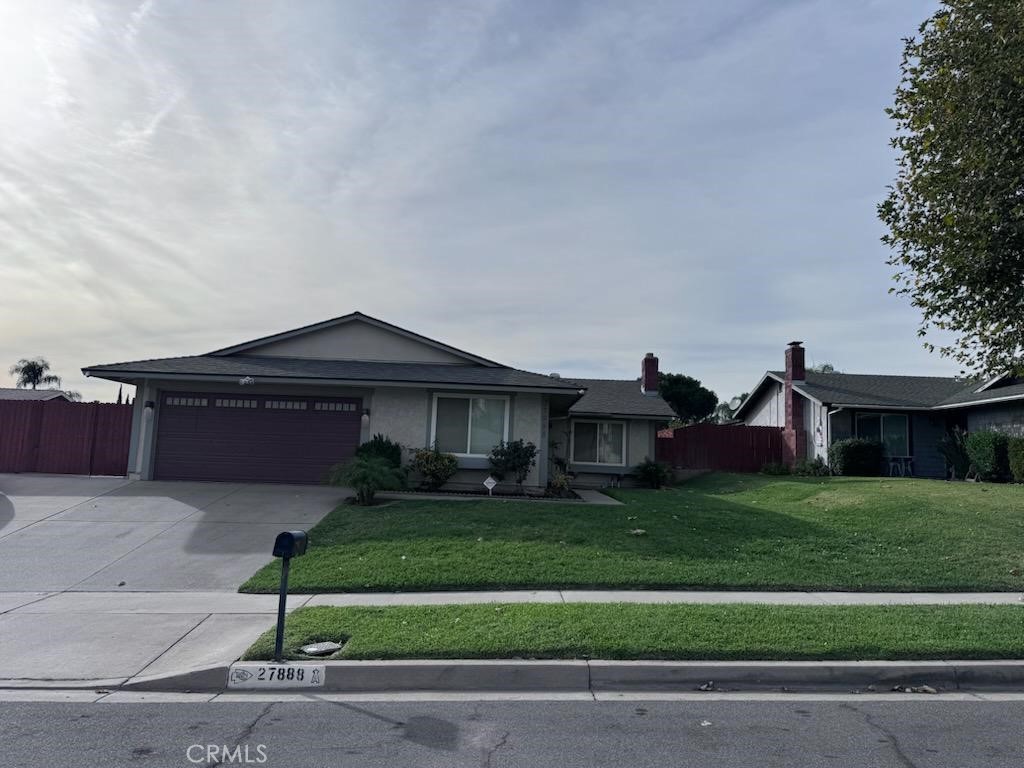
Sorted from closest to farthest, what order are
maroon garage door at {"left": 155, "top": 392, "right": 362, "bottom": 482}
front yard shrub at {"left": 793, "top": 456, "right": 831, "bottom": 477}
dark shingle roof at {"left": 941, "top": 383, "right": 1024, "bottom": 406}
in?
maroon garage door at {"left": 155, "top": 392, "right": 362, "bottom": 482}, dark shingle roof at {"left": 941, "top": 383, "right": 1024, "bottom": 406}, front yard shrub at {"left": 793, "top": 456, "right": 831, "bottom": 477}

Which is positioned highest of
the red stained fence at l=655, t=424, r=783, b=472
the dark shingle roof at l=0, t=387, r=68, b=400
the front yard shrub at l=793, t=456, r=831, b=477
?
the dark shingle roof at l=0, t=387, r=68, b=400

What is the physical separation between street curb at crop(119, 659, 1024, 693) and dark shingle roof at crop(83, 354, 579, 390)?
33.4 ft

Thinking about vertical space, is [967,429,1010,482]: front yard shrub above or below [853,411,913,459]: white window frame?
below

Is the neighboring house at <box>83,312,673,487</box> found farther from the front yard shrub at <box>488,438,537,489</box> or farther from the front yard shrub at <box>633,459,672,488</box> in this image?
the front yard shrub at <box>633,459,672,488</box>

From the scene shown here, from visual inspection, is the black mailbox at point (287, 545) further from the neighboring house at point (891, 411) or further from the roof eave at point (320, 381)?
the neighboring house at point (891, 411)

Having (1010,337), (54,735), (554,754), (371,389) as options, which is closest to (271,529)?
(371,389)

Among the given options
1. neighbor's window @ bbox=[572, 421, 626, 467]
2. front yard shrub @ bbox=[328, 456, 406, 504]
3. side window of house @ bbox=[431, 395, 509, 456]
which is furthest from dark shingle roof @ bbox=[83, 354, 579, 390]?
neighbor's window @ bbox=[572, 421, 626, 467]

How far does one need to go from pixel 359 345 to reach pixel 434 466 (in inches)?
176

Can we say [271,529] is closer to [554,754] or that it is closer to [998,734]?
[554,754]

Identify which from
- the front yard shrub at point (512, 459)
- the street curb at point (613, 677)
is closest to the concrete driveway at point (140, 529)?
the front yard shrub at point (512, 459)

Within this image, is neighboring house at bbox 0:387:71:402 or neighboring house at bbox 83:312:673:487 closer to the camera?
neighboring house at bbox 83:312:673:487

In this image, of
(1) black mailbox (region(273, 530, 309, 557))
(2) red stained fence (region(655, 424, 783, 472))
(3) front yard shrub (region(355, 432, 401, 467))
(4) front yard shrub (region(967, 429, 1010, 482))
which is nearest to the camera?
(1) black mailbox (region(273, 530, 309, 557))

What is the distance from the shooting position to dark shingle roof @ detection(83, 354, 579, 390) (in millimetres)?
15688

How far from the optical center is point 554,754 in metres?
4.48
